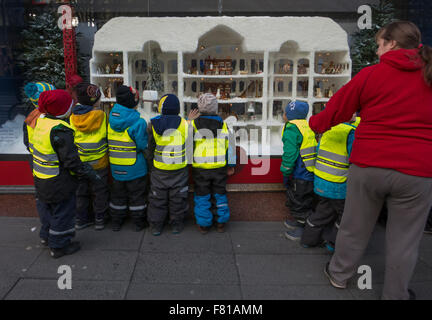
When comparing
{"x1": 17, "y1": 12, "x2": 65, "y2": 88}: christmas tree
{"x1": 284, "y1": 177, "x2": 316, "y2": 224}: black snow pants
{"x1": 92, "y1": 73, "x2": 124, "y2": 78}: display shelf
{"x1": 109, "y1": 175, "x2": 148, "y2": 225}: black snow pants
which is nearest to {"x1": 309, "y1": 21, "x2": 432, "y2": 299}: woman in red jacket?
{"x1": 284, "y1": 177, "x2": 316, "y2": 224}: black snow pants

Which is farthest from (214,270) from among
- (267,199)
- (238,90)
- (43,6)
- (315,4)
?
(43,6)

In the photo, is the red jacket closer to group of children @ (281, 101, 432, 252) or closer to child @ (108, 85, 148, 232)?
group of children @ (281, 101, 432, 252)

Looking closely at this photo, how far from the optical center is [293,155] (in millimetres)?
3650

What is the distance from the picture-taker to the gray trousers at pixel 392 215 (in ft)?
7.35

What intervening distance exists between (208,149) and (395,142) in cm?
193

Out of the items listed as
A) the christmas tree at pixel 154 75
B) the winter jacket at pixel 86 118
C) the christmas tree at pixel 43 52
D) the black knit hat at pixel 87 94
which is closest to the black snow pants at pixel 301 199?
the winter jacket at pixel 86 118

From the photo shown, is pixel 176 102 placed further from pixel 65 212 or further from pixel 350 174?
pixel 350 174

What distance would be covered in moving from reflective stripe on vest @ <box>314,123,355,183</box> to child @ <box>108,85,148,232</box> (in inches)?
71.6

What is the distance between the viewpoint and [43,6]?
5.21 meters

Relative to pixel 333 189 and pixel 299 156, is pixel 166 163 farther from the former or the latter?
pixel 333 189

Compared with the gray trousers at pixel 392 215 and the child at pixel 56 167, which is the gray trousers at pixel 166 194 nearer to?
the child at pixel 56 167

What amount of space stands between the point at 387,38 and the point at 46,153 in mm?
2825

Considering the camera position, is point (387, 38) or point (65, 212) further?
point (65, 212)

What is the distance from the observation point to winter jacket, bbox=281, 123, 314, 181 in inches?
142
